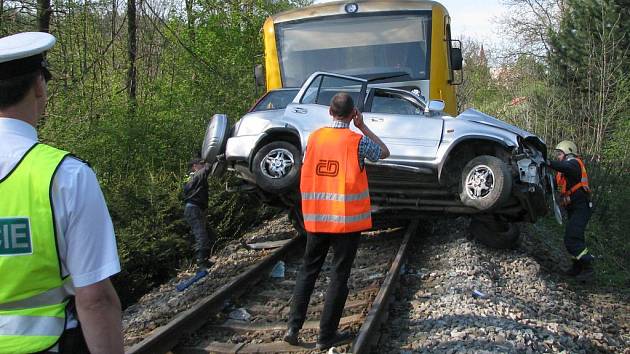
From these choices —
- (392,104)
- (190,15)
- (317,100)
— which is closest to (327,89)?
(317,100)

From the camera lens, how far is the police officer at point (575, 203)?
8500 mm

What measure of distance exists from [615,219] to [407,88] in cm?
655

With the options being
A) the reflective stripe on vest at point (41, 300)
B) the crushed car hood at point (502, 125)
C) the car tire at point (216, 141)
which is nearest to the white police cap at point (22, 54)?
the reflective stripe on vest at point (41, 300)

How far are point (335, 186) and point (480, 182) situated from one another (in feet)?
10.2

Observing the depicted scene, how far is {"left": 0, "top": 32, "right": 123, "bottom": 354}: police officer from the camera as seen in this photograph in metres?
1.71

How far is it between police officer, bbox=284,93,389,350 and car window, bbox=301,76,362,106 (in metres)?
3.57

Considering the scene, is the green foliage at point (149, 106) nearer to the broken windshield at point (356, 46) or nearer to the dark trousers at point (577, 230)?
the broken windshield at point (356, 46)

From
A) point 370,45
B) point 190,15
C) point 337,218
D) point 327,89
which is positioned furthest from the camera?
point 190,15

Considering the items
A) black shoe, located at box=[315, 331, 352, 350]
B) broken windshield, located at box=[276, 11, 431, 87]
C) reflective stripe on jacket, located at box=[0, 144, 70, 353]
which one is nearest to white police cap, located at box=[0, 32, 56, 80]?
reflective stripe on jacket, located at box=[0, 144, 70, 353]

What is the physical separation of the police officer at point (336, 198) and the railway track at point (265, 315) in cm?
34

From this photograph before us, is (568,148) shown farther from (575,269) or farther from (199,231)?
(199,231)

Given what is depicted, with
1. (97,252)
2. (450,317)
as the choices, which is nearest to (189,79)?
(450,317)

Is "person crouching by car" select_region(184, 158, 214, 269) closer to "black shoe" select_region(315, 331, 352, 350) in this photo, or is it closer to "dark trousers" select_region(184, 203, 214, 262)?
"dark trousers" select_region(184, 203, 214, 262)

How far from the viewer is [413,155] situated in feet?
24.8
